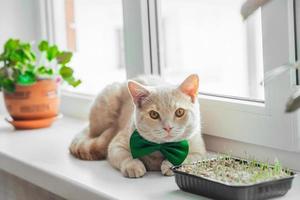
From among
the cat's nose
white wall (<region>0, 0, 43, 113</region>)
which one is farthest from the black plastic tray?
white wall (<region>0, 0, 43, 113</region>)

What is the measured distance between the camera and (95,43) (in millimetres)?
2273

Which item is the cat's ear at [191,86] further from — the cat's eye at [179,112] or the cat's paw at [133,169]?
the cat's paw at [133,169]

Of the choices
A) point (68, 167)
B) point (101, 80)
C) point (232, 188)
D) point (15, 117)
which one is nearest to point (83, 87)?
point (101, 80)

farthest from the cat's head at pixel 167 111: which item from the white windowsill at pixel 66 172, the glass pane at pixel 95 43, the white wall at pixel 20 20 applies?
the white wall at pixel 20 20

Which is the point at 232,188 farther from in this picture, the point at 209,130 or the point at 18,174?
the point at 18,174

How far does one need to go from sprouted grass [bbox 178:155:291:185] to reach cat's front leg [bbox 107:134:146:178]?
142 millimetres

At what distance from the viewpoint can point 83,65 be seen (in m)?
Answer: 2.29

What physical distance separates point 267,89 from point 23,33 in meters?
1.23

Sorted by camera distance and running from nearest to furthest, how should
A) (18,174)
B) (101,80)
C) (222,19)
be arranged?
(18,174) → (222,19) → (101,80)

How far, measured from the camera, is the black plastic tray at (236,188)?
3.69 ft

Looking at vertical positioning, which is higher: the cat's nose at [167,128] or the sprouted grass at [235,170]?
the cat's nose at [167,128]

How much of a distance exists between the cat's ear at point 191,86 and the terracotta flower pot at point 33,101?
752 millimetres

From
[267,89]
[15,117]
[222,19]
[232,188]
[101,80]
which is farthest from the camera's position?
[101,80]

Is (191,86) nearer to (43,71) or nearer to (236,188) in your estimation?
(236,188)
